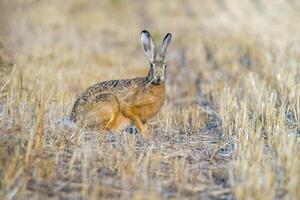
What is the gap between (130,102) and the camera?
300 inches

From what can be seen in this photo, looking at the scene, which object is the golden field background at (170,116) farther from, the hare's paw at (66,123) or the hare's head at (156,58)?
the hare's head at (156,58)

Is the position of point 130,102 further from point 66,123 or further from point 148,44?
point 66,123

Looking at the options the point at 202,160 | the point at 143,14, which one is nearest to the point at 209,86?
the point at 202,160

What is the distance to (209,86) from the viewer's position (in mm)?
11531

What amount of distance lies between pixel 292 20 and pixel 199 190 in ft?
45.1

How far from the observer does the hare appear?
7.55m

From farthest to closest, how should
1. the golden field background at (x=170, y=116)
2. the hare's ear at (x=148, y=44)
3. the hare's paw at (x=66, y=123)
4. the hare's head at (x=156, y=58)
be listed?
the hare's ear at (x=148, y=44) → the hare's head at (x=156, y=58) → the hare's paw at (x=66, y=123) → the golden field background at (x=170, y=116)

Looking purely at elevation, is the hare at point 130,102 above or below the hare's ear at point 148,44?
below

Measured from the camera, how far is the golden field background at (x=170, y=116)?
5.23 m

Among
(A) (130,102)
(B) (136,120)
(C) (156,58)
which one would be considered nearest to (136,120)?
(B) (136,120)

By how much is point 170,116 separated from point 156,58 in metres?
1.08

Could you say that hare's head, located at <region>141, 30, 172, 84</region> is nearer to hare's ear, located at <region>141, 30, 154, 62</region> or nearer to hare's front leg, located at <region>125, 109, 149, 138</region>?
hare's ear, located at <region>141, 30, 154, 62</region>

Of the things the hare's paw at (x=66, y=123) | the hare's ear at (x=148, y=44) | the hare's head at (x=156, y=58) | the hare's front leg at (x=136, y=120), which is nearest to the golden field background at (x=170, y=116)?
the hare's paw at (x=66, y=123)

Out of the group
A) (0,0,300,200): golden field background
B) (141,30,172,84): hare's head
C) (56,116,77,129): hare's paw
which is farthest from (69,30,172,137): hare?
(0,0,300,200): golden field background
